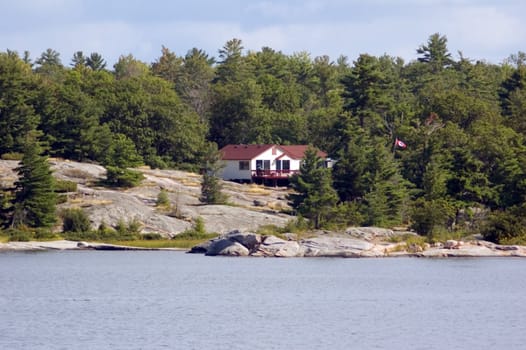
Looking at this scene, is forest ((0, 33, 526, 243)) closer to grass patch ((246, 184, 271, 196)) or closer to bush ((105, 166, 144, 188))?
bush ((105, 166, 144, 188))

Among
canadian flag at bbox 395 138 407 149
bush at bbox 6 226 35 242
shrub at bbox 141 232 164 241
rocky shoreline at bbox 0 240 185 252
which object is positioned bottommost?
rocky shoreline at bbox 0 240 185 252

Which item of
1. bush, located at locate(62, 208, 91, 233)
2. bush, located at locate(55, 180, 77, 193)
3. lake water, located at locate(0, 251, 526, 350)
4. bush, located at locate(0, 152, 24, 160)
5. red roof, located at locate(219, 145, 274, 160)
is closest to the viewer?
lake water, located at locate(0, 251, 526, 350)

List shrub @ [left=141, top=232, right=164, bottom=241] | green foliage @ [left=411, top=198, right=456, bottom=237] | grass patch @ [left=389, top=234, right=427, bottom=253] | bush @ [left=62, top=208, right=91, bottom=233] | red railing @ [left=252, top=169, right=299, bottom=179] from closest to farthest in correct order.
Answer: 1. grass patch @ [left=389, top=234, right=427, bottom=253]
2. green foliage @ [left=411, top=198, right=456, bottom=237]
3. bush @ [left=62, top=208, right=91, bottom=233]
4. shrub @ [left=141, top=232, right=164, bottom=241]
5. red railing @ [left=252, top=169, right=299, bottom=179]

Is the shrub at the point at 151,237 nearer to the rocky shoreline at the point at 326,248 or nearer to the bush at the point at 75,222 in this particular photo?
the bush at the point at 75,222

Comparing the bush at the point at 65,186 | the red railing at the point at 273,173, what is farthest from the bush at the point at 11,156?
the red railing at the point at 273,173

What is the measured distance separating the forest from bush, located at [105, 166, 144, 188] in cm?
195

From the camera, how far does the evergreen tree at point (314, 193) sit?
77188 mm

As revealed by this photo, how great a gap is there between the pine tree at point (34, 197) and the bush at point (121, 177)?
11.2 meters

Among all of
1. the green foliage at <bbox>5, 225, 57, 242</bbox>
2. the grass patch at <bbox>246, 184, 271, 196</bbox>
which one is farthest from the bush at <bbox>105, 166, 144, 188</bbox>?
the green foliage at <bbox>5, 225, 57, 242</bbox>

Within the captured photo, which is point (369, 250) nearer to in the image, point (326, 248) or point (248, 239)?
point (326, 248)

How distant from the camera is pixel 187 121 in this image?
353 feet

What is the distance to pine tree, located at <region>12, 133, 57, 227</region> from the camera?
7425 centimetres

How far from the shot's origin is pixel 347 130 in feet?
331

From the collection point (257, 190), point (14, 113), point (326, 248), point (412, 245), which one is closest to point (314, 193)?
point (412, 245)
